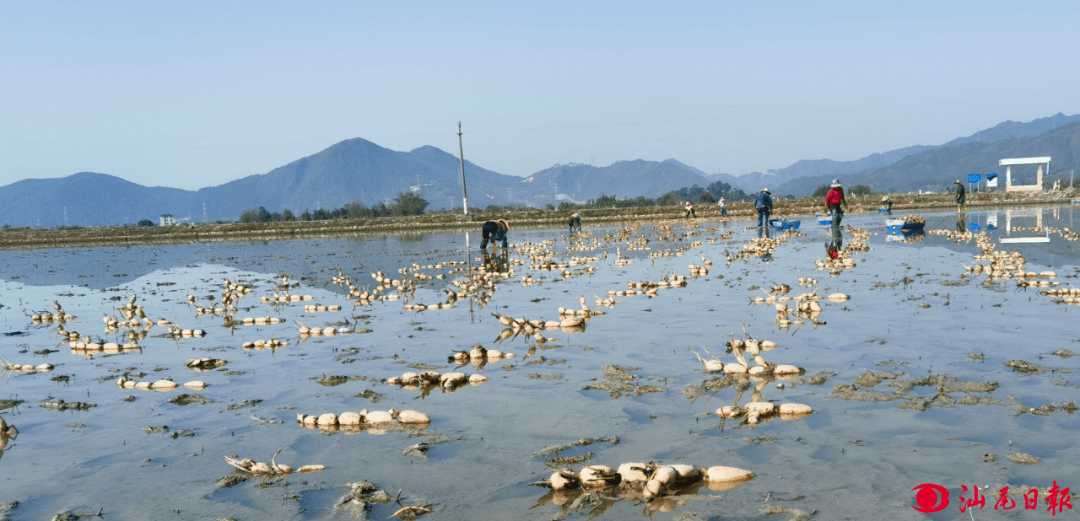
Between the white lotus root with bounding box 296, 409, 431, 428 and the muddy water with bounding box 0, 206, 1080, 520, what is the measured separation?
191 millimetres

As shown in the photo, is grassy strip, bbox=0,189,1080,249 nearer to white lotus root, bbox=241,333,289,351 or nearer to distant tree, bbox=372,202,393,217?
distant tree, bbox=372,202,393,217

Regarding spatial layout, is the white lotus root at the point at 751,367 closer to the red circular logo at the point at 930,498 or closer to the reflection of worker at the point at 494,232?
the red circular logo at the point at 930,498

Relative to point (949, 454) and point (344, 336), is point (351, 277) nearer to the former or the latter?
point (344, 336)

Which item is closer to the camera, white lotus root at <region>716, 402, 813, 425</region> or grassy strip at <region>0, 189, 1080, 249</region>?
white lotus root at <region>716, 402, 813, 425</region>

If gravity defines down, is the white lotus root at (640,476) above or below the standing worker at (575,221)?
below

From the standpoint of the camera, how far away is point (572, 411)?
799 cm

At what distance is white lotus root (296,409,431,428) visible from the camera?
788cm

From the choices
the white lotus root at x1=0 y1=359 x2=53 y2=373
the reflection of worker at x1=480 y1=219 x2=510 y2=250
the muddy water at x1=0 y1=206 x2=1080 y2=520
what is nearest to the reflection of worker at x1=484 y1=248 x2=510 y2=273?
the reflection of worker at x1=480 y1=219 x2=510 y2=250

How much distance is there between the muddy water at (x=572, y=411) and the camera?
5812 millimetres

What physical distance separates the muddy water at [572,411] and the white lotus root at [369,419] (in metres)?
0.19

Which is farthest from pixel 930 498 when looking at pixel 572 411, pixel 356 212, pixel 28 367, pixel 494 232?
pixel 356 212

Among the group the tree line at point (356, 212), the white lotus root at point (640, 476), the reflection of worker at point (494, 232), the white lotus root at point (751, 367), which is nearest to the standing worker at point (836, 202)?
the reflection of worker at point (494, 232)

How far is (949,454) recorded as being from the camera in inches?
240

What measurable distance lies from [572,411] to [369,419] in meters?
2.20
